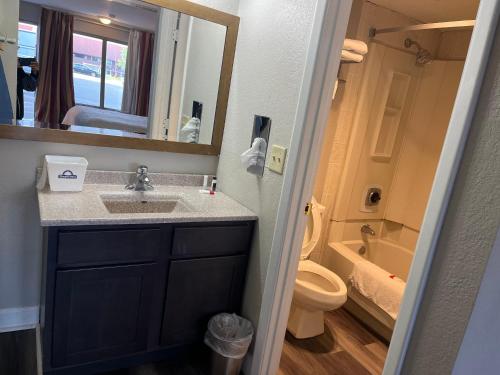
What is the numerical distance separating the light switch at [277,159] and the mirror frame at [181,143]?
1.85 feet

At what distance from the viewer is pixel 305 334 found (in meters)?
2.39

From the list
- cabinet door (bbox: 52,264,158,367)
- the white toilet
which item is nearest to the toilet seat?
the white toilet

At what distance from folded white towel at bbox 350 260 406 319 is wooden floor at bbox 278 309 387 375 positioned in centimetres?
25

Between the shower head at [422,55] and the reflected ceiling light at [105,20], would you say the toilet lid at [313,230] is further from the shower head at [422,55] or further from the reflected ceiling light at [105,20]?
the reflected ceiling light at [105,20]

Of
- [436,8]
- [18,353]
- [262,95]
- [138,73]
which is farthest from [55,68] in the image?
[436,8]

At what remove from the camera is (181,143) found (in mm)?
2217

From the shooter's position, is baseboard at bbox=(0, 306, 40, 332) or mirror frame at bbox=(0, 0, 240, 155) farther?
baseboard at bbox=(0, 306, 40, 332)

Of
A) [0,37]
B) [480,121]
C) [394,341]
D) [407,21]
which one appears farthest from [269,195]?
[407,21]

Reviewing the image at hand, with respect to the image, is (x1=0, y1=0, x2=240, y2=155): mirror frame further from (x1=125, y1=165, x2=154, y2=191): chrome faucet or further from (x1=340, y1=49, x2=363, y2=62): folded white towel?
(x1=340, y1=49, x2=363, y2=62): folded white towel

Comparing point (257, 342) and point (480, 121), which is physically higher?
point (480, 121)

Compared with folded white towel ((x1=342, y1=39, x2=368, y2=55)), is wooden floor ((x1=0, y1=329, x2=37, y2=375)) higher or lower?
lower

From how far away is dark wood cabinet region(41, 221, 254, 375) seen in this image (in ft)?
5.17

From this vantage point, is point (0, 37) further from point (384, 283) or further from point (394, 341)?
point (384, 283)

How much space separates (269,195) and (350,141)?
121cm
